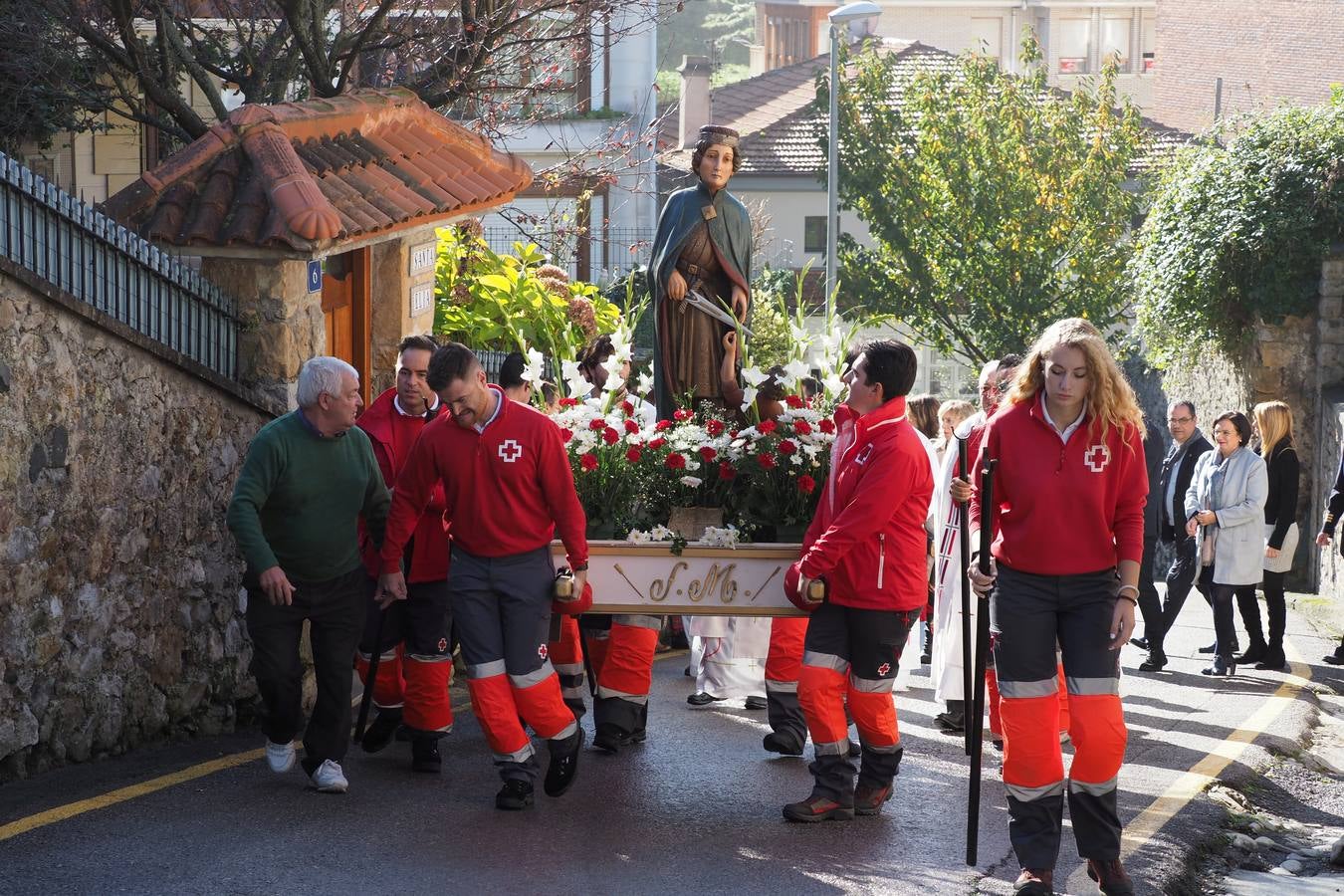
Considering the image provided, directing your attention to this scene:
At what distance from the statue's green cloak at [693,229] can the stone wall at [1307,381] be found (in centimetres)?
908

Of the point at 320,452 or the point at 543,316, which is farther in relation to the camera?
the point at 543,316

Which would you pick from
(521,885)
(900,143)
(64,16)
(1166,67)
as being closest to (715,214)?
(521,885)

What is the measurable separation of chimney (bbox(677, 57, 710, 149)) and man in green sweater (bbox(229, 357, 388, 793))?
3179cm

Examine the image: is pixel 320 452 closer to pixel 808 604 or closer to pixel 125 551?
pixel 125 551

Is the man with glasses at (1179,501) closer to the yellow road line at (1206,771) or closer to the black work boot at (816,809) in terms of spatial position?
the yellow road line at (1206,771)

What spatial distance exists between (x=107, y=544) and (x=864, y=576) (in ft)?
10.8

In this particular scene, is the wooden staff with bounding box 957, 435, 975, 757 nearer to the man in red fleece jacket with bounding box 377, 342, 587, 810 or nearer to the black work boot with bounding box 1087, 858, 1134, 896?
the black work boot with bounding box 1087, 858, 1134, 896

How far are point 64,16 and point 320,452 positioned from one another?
248 inches

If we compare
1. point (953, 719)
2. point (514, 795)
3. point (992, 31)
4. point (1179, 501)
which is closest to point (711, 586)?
point (514, 795)

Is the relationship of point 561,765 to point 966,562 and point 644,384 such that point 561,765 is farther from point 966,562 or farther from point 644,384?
point 644,384

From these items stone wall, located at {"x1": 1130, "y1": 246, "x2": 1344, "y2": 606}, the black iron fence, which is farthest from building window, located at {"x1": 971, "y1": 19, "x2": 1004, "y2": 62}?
the black iron fence

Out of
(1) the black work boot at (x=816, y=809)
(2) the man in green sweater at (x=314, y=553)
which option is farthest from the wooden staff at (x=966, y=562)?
(2) the man in green sweater at (x=314, y=553)

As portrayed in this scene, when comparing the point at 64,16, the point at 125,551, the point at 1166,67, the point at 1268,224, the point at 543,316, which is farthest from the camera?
the point at 1166,67

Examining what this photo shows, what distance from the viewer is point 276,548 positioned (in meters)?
7.38
